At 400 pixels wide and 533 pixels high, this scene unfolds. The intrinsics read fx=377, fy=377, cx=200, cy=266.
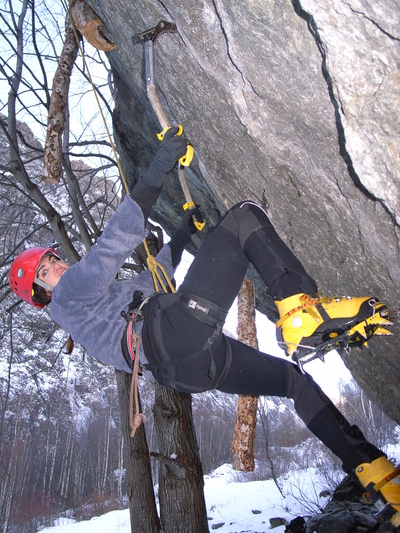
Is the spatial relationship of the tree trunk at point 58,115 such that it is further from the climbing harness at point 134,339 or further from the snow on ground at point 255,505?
the snow on ground at point 255,505

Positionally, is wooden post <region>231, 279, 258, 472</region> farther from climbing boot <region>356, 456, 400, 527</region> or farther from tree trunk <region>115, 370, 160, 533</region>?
climbing boot <region>356, 456, 400, 527</region>

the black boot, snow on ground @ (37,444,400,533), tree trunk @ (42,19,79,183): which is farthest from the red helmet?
snow on ground @ (37,444,400,533)

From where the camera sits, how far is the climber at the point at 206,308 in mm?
1933

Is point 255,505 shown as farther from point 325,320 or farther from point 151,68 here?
point 151,68

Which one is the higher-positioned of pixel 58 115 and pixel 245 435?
pixel 58 115

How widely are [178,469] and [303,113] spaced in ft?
12.9

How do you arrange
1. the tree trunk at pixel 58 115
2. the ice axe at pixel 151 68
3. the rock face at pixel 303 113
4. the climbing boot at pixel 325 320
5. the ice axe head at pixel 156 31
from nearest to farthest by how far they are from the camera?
the rock face at pixel 303 113
the climbing boot at pixel 325 320
the ice axe at pixel 151 68
the ice axe head at pixel 156 31
the tree trunk at pixel 58 115

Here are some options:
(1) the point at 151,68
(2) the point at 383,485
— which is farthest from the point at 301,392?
(1) the point at 151,68

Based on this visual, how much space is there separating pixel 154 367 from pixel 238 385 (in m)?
0.54

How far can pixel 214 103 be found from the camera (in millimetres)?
2855

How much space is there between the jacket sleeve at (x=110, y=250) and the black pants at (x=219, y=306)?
1.00ft

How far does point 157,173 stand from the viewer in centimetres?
211

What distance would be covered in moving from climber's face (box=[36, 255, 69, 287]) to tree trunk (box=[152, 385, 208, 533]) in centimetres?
282

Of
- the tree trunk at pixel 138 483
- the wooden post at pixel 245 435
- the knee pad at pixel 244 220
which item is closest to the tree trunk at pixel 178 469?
the tree trunk at pixel 138 483
